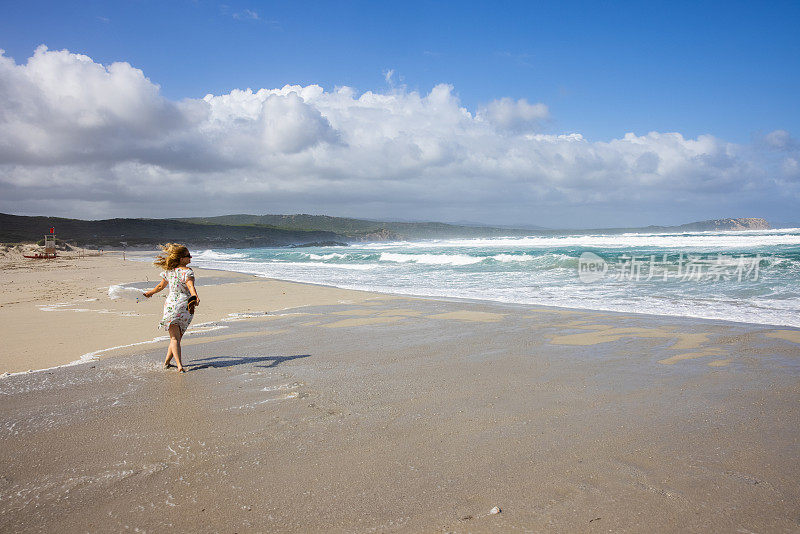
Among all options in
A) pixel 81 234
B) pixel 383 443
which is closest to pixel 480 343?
pixel 383 443

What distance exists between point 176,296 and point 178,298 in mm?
36

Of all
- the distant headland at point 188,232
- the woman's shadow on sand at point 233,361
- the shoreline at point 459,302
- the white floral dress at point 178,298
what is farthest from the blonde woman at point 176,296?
the distant headland at point 188,232

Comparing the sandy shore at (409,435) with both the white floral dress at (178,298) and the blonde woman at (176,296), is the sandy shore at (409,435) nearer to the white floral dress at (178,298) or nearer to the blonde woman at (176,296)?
the blonde woman at (176,296)

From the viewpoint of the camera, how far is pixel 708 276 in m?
15.4

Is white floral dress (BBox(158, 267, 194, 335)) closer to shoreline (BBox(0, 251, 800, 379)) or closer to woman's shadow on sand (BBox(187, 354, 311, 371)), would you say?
woman's shadow on sand (BBox(187, 354, 311, 371))

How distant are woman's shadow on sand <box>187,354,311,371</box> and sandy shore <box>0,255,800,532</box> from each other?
0.18 ft

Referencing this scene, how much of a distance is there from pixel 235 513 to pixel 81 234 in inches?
3896

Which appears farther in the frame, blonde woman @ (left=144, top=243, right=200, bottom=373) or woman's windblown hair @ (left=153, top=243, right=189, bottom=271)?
woman's windblown hair @ (left=153, top=243, right=189, bottom=271)

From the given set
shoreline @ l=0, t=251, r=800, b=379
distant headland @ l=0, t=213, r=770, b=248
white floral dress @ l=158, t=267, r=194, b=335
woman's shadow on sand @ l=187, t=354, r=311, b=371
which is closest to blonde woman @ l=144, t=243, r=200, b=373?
white floral dress @ l=158, t=267, r=194, b=335

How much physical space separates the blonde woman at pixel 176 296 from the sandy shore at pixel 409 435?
1.18ft

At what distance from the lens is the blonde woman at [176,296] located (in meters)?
5.10

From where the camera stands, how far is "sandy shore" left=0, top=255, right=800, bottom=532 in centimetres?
233

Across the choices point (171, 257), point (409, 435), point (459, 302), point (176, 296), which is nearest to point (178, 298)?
point (176, 296)

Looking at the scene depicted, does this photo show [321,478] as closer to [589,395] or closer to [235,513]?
[235,513]
